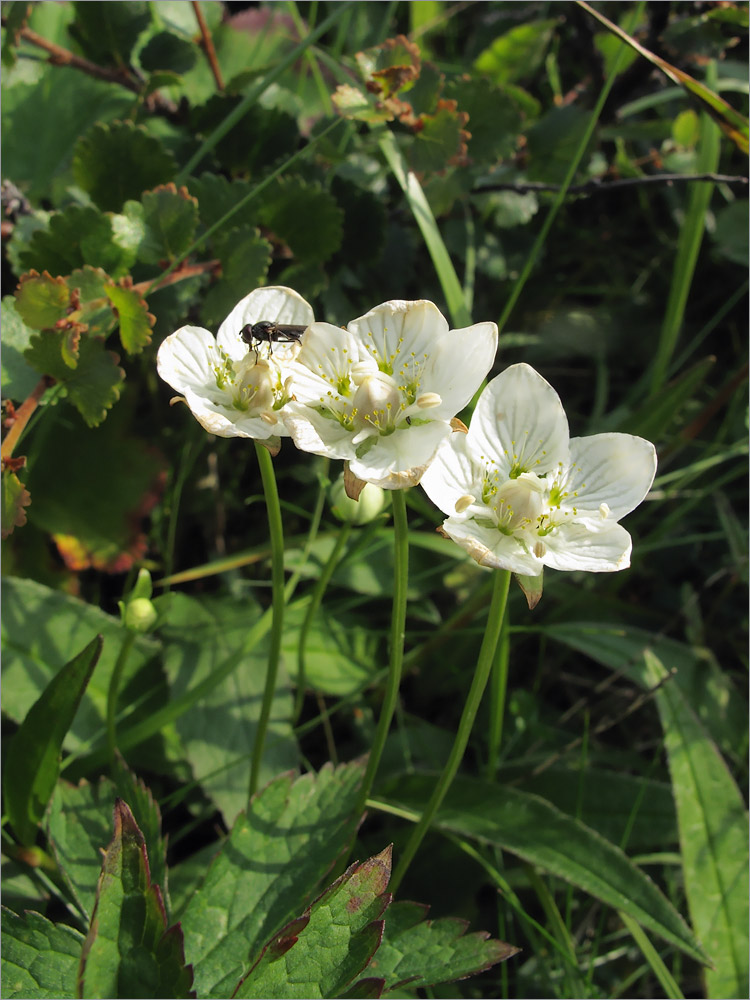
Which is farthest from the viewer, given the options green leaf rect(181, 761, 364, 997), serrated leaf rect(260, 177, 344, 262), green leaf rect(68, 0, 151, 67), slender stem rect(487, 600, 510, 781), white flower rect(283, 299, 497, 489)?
green leaf rect(68, 0, 151, 67)

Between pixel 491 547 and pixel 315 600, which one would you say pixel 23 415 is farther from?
pixel 491 547

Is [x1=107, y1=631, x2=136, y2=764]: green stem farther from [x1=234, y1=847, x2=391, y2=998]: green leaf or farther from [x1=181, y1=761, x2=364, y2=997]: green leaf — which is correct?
[x1=234, y1=847, x2=391, y2=998]: green leaf

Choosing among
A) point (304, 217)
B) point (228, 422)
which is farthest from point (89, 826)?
point (304, 217)

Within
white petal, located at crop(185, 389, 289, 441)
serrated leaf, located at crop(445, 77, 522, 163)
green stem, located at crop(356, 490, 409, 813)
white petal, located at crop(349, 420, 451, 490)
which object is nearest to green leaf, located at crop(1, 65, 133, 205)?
serrated leaf, located at crop(445, 77, 522, 163)

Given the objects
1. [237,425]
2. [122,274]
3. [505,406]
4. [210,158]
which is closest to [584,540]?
[505,406]

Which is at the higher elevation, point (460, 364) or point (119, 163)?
point (119, 163)

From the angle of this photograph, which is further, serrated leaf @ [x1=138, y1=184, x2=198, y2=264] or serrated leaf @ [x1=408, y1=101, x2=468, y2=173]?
serrated leaf @ [x1=408, y1=101, x2=468, y2=173]
